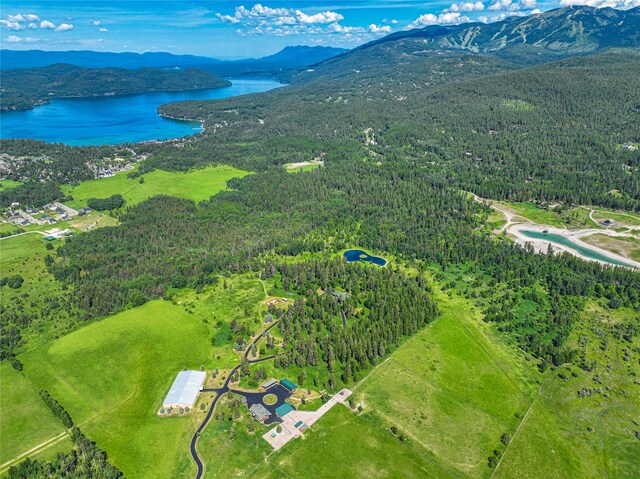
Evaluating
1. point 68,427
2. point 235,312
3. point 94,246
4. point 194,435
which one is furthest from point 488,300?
point 94,246

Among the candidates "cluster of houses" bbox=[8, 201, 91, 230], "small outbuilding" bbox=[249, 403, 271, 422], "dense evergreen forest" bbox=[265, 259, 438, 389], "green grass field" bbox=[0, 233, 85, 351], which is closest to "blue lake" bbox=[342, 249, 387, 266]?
"dense evergreen forest" bbox=[265, 259, 438, 389]

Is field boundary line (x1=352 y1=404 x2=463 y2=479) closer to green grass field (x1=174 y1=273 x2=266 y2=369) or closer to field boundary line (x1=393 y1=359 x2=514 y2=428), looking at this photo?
field boundary line (x1=393 y1=359 x2=514 y2=428)

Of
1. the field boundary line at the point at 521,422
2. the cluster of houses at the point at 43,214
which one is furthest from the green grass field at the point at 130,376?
the cluster of houses at the point at 43,214

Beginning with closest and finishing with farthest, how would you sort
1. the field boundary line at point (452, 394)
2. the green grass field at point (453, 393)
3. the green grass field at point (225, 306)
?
the green grass field at point (453, 393) < the field boundary line at point (452, 394) < the green grass field at point (225, 306)

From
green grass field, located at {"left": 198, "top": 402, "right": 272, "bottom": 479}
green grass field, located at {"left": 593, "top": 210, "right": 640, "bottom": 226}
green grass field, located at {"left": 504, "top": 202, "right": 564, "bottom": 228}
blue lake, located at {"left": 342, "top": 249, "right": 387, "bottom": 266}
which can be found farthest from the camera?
green grass field, located at {"left": 504, "top": 202, "right": 564, "bottom": 228}

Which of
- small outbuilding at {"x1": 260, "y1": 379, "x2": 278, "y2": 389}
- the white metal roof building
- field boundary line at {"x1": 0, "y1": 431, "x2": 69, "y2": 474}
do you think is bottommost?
field boundary line at {"x1": 0, "y1": 431, "x2": 69, "y2": 474}

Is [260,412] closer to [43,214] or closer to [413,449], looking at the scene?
[413,449]

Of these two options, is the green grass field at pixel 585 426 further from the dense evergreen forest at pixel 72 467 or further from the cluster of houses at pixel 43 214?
the cluster of houses at pixel 43 214
